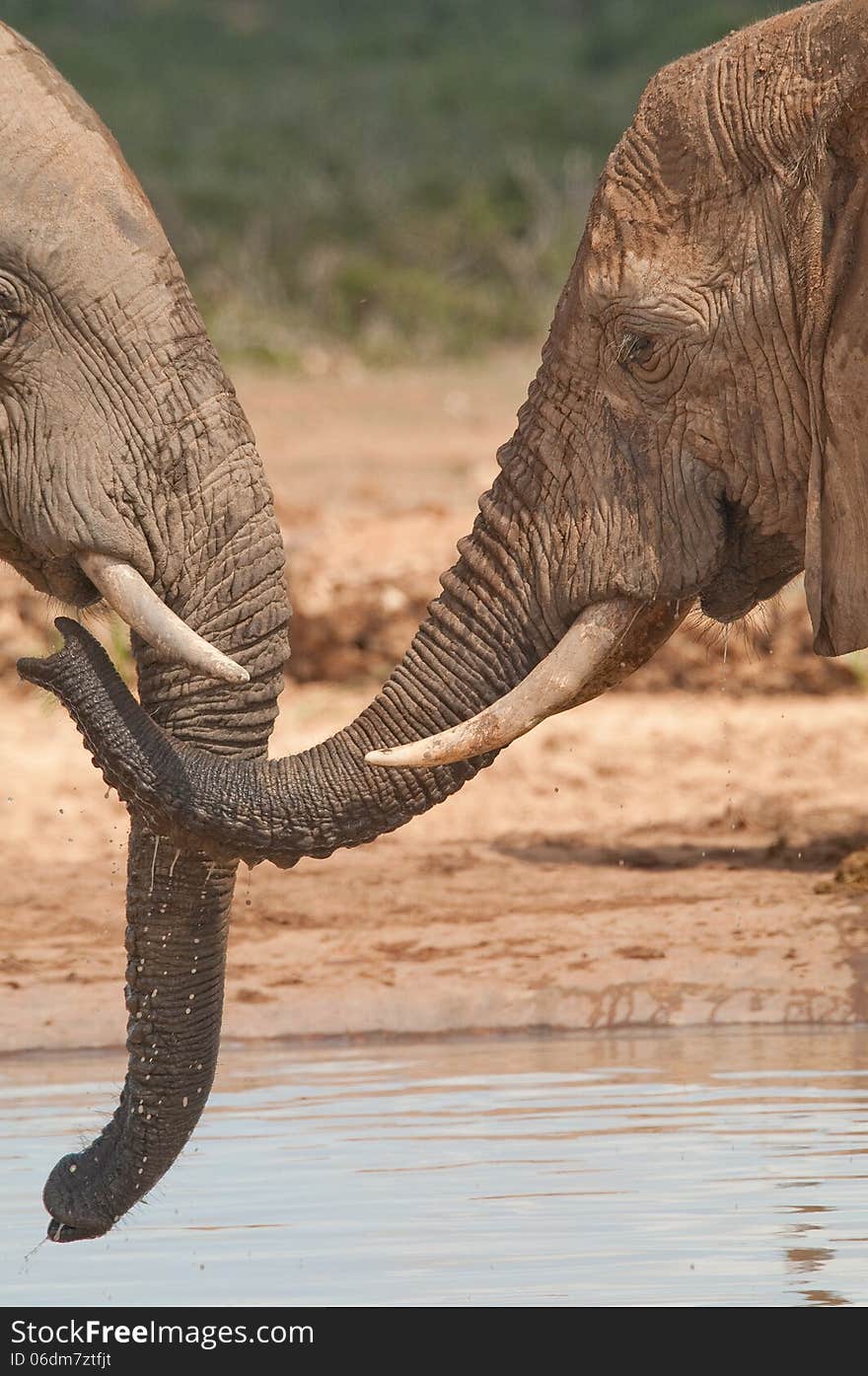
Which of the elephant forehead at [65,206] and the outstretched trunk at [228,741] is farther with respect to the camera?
the elephant forehead at [65,206]

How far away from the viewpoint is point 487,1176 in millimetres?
5152

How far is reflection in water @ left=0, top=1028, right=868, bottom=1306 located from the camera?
439 cm

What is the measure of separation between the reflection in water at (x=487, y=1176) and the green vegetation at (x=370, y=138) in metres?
10.2

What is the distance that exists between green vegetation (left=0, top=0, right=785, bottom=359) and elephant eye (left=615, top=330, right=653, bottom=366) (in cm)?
1209

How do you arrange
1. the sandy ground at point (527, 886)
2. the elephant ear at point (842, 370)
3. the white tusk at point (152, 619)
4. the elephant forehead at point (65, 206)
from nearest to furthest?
→ the elephant ear at point (842, 370), the white tusk at point (152, 619), the elephant forehead at point (65, 206), the sandy ground at point (527, 886)

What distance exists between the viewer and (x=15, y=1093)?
606 cm

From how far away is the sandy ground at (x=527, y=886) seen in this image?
6621 millimetres

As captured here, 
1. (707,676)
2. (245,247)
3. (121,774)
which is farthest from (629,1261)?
(245,247)

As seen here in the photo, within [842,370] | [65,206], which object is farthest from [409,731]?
[65,206]

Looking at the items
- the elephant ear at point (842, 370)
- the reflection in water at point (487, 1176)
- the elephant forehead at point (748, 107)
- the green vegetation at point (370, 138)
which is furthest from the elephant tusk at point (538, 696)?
the green vegetation at point (370, 138)

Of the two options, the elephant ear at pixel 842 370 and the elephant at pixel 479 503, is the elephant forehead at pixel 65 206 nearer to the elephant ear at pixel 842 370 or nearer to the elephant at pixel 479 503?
the elephant at pixel 479 503

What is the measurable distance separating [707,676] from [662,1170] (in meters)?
4.53

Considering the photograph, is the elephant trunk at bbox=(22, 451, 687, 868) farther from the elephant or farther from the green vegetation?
the green vegetation

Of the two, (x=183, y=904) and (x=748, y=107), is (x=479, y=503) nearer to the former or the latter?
(x=748, y=107)
